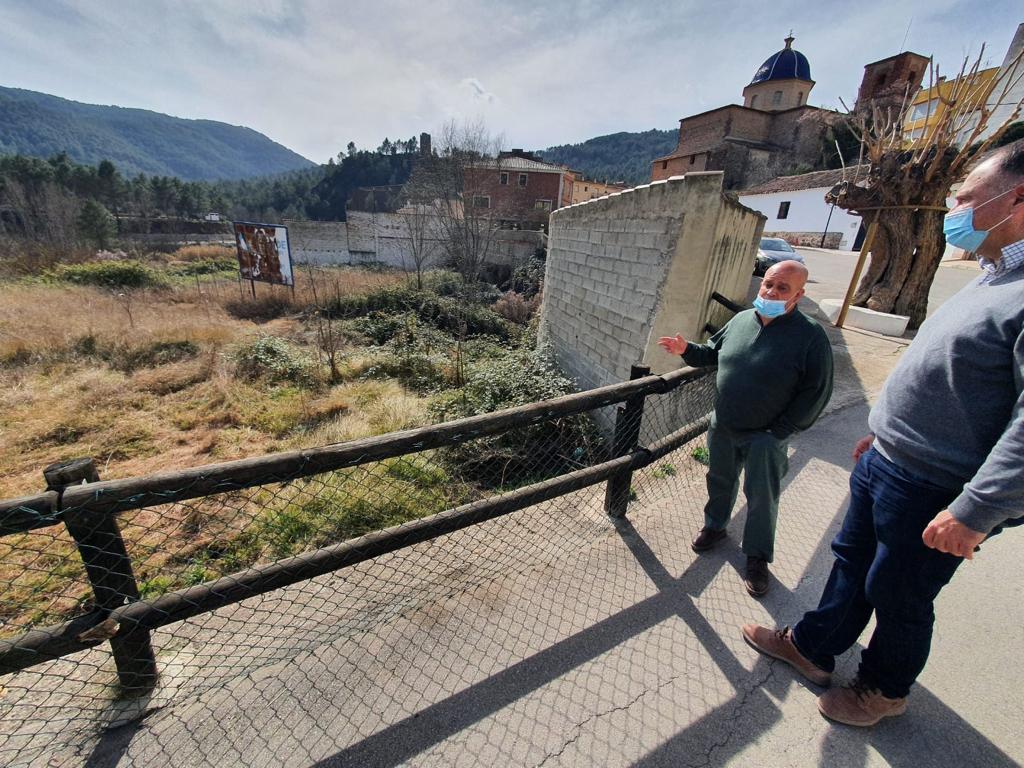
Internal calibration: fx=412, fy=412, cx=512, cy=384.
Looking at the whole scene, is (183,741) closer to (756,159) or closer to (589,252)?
(589,252)

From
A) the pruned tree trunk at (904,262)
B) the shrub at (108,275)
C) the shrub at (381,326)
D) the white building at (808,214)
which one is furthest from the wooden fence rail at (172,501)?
the white building at (808,214)

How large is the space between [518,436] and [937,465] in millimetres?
4283

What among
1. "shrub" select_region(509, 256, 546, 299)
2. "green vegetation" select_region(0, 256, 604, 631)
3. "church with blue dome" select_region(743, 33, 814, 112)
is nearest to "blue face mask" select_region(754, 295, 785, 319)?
"green vegetation" select_region(0, 256, 604, 631)

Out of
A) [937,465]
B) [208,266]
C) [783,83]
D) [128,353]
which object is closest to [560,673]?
[937,465]

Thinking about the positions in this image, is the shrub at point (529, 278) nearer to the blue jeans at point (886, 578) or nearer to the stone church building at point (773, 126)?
the blue jeans at point (886, 578)

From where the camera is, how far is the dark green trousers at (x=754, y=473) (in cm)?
228

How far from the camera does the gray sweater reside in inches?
45.9

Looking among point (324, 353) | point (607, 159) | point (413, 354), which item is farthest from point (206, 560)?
point (607, 159)

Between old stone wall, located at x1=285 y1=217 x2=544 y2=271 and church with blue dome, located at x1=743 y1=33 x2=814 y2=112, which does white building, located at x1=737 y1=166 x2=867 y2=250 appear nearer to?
church with blue dome, located at x1=743 y1=33 x2=814 y2=112

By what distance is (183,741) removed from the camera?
5.24ft

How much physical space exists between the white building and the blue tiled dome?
748 inches

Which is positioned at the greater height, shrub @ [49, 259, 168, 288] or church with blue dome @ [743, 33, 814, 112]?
church with blue dome @ [743, 33, 814, 112]

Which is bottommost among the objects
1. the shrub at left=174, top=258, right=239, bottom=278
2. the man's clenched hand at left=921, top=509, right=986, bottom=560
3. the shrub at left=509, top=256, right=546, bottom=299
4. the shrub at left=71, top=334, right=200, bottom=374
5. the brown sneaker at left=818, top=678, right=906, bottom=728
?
the shrub at left=174, top=258, right=239, bottom=278

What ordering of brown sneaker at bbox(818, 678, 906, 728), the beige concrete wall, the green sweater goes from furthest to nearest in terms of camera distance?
the beige concrete wall, the green sweater, brown sneaker at bbox(818, 678, 906, 728)
